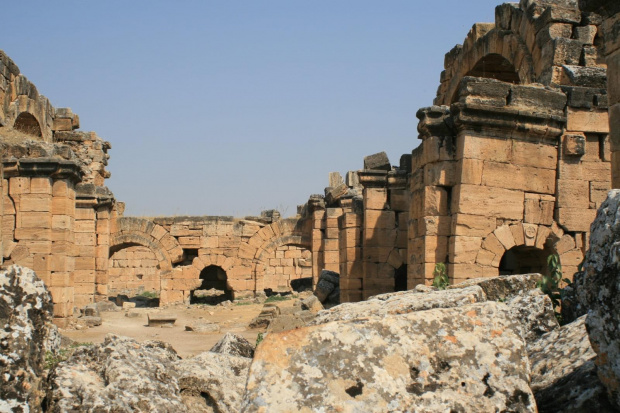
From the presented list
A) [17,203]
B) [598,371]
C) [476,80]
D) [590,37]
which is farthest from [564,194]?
[17,203]

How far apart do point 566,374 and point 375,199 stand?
42.3 ft

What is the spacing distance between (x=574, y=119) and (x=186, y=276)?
1643 centimetres

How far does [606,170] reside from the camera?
11.0 metres

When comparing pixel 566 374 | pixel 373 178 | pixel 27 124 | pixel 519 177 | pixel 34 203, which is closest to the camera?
pixel 566 374

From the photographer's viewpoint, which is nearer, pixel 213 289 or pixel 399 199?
pixel 399 199

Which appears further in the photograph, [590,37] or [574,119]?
[590,37]

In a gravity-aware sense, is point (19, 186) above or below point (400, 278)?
above

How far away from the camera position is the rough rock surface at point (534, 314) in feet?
13.0

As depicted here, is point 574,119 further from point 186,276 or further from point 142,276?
point 142,276

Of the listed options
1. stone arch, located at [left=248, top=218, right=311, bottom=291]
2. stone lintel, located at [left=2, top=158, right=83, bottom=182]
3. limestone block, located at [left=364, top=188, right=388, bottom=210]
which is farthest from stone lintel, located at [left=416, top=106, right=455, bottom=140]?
stone arch, located at [left=248, top=218, right=311, bottom=291]

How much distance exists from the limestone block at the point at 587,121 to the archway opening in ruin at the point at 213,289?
1649 cm

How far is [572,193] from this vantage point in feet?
36.2

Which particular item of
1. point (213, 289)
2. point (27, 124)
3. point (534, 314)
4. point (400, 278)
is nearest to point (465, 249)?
point (400, 278)

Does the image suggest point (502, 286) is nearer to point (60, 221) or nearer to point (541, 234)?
point (541, 234)
